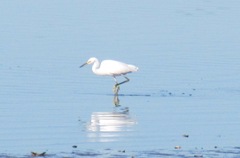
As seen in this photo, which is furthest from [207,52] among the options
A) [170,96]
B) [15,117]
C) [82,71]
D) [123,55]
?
[15,117]

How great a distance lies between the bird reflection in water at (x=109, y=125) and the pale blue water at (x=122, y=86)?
2 cm

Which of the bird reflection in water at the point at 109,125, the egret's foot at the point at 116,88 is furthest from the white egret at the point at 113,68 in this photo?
the bird reflection in water at the point at 109,125

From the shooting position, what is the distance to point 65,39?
29406mm

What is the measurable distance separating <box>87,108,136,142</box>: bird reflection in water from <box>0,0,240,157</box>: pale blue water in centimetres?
2

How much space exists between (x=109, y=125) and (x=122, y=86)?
6533mm

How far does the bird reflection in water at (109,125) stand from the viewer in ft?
49.5

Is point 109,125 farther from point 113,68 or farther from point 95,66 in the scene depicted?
point 95,66

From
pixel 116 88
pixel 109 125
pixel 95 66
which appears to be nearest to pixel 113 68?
pixel 95 66

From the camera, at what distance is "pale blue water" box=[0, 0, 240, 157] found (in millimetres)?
14770

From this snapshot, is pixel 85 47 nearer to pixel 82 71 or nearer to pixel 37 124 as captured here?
pixel 82 71

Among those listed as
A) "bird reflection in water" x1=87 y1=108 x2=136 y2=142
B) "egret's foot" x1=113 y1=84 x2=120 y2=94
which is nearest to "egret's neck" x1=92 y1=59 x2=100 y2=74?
"egret's foot" x1=113 y1=84 x2=120 y2=94

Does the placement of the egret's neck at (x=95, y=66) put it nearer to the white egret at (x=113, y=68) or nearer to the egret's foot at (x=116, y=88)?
the white egret at (x=113, y=68)

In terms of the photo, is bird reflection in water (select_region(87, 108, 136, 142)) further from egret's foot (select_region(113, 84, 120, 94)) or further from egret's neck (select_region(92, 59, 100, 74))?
egret's neck (select_region(92, 59, 100, 74))

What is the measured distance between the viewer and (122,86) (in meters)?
22.8
